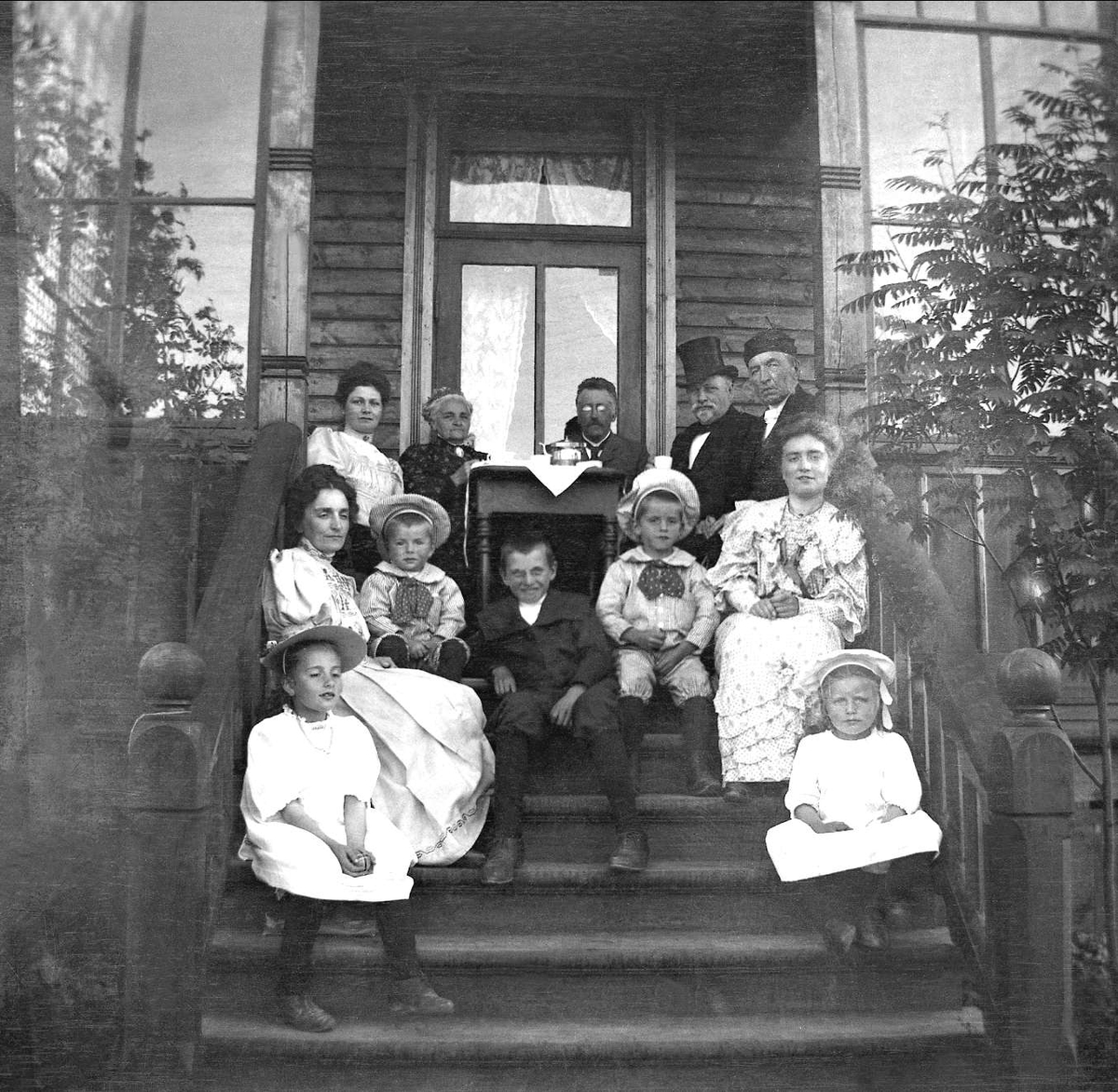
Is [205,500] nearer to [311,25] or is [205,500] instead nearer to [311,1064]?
[311,25]

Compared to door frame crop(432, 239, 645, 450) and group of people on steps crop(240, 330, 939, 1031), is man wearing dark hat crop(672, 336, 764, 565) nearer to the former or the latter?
group of people on steps crop(240, 330, 939, 1031)

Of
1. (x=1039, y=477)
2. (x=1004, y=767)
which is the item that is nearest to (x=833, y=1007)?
(x=1004, y=767)

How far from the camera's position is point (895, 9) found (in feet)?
16.0

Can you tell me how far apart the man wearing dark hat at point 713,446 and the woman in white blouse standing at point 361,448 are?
3.84 ft

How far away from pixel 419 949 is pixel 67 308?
231cm

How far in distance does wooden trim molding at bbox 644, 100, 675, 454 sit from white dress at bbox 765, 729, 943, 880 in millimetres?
2898

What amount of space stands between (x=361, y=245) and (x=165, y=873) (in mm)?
3894

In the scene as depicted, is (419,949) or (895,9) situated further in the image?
(895,9)

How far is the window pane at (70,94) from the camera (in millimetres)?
3766

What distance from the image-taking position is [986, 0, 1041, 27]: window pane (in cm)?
469

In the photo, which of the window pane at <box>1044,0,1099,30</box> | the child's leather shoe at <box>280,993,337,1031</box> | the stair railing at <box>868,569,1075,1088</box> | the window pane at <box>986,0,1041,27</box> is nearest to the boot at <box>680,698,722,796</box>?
the stair railing at <box>868,569,1075,1088</box>

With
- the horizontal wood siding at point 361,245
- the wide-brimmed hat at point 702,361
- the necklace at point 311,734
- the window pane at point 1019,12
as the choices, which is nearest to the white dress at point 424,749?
the necklace at point 311,734

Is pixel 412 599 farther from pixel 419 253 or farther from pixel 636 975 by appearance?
pixel 419 253

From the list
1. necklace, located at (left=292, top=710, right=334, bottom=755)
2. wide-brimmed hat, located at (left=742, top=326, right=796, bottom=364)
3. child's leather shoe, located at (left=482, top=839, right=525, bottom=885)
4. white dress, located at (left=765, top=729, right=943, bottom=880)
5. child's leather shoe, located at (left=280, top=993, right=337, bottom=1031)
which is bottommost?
child's leather shoe, located at (left=280, top=993, right=337, bottom=1031)
